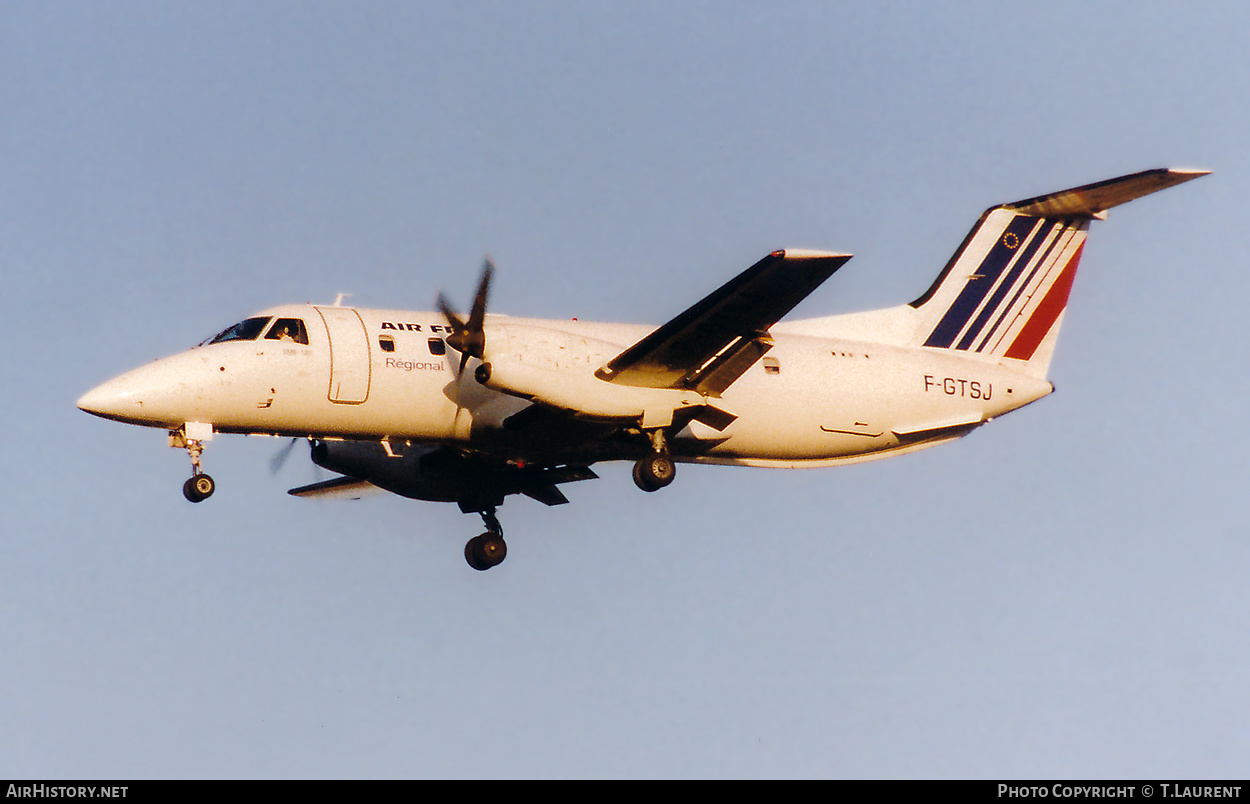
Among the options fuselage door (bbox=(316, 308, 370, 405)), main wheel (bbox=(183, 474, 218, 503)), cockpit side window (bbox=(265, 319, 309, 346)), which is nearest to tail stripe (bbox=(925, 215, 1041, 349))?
fuselage door (bbox=(316, 308, 370, 405))

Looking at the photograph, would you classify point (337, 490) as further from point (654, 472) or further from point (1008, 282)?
point (1008, 282)

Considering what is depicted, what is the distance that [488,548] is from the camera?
63.8 ft

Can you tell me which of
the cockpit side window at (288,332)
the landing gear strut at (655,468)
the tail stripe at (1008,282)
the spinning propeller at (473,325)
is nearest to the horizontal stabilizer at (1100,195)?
the tail stripe at (1008,282)

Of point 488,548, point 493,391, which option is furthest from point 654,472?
point 488,548

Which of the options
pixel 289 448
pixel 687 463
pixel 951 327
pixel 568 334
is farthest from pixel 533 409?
pixel 951 327

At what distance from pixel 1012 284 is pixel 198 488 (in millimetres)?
12013

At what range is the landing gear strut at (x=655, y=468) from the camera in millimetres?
17219

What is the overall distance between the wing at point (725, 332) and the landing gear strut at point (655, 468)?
0.74 m

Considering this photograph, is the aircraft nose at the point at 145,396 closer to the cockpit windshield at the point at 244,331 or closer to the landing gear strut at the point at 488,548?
the cockpit windshield at the point at 244,331

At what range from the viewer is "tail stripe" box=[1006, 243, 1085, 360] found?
66.9ft

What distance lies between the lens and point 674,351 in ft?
54.5

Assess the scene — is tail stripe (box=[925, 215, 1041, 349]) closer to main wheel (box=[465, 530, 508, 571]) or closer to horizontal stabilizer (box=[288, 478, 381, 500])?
main wheel (box=[465, 530, 508, 571])
